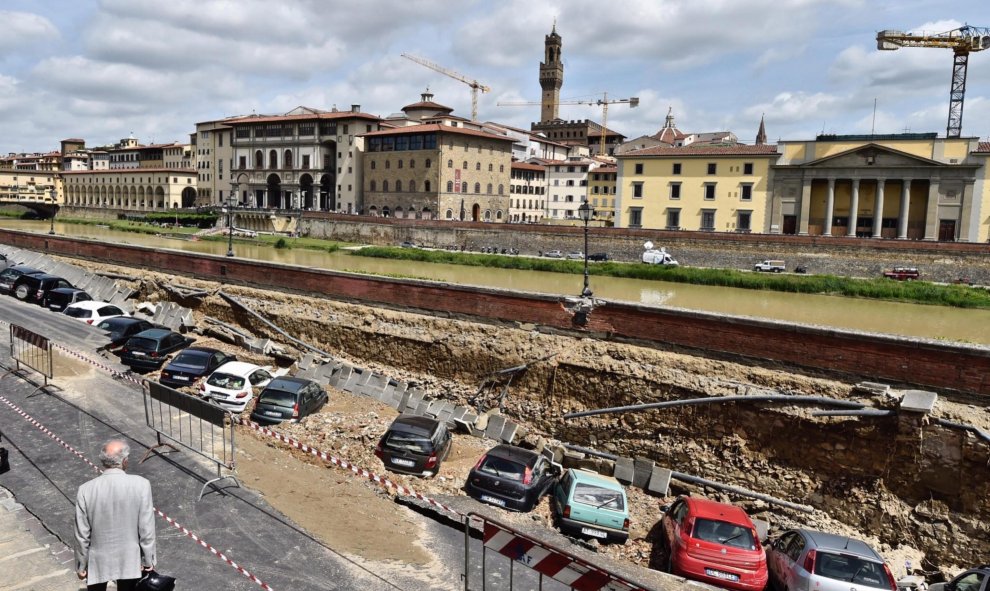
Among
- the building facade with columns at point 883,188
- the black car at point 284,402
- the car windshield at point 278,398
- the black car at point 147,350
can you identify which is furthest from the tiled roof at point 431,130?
the car windshield at point 278,398

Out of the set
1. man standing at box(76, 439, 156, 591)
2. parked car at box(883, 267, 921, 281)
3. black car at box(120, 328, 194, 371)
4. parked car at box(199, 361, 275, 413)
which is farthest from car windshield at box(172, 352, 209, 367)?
parked car at box(883, 267, 921, 281)

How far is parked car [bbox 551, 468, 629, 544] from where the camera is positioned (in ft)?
38.1

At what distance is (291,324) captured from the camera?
79.0 ft

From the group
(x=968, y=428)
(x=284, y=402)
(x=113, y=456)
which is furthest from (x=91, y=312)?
(x=968, y=428)

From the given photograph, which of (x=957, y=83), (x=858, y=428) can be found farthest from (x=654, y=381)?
(x=957, y=83)

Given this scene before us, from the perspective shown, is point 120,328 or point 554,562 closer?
point 554,562

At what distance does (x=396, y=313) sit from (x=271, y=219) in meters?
52.9

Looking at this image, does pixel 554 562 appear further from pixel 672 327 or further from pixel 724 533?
pixel 672 327

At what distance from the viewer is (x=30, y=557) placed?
7.84 meters

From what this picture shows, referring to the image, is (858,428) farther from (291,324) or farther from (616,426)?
(291,324)

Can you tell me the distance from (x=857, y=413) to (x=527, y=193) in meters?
74.1

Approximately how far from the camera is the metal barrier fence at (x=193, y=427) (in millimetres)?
11031

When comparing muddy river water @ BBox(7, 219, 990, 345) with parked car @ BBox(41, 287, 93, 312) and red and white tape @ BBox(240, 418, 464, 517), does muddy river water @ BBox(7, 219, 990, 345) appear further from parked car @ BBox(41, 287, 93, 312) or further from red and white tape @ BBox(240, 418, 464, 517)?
parked car @ BBox(41, 287, 93, 312)

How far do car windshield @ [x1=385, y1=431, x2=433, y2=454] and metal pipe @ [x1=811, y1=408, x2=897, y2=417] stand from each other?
8691mm
